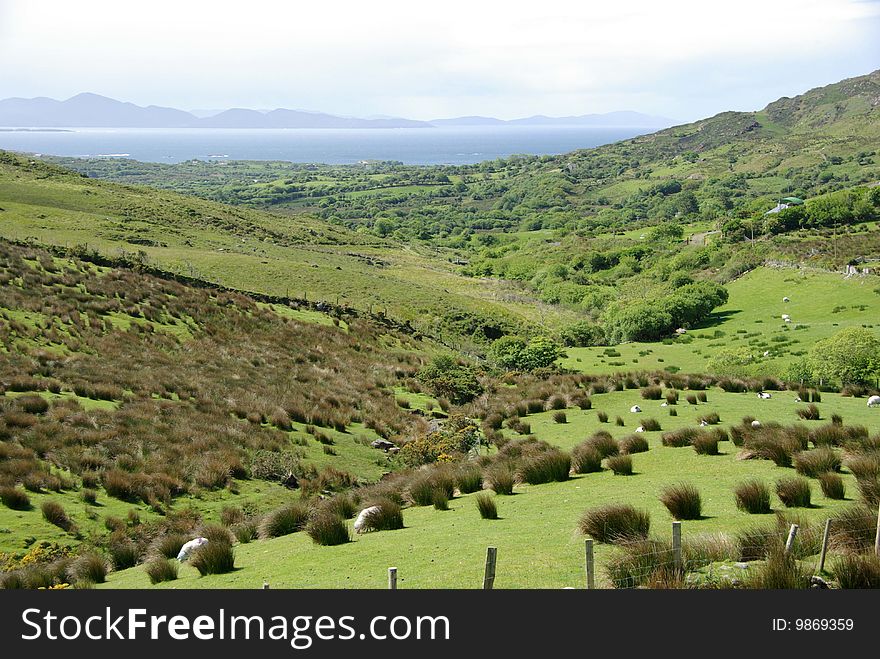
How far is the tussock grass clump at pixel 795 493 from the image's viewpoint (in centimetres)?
891

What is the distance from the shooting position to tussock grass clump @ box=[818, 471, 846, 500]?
9.20 metres

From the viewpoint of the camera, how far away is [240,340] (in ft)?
Answer: 107

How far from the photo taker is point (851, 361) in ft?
83.5

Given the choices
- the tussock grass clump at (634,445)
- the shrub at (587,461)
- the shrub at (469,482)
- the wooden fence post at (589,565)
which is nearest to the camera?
the wooden fence post at (589,565)

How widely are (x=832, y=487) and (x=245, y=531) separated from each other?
9004mm

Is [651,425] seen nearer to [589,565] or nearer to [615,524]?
[615,524]

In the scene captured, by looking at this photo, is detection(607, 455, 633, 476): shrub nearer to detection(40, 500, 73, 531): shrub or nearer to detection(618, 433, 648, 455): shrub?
detection(618, 433, 648, 455): shrub

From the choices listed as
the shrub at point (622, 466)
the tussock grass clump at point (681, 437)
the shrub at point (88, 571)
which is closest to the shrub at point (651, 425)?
the tussock grass clump at point (681, 437)

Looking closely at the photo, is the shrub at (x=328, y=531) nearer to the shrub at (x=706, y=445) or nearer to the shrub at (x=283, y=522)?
the shrub at (x=283, y=522)

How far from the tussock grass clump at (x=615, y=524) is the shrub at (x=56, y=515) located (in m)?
9.33

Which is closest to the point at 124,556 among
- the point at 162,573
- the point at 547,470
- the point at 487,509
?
the point at 162,573

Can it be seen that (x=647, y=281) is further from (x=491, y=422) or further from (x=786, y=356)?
(x=491, y=422)
